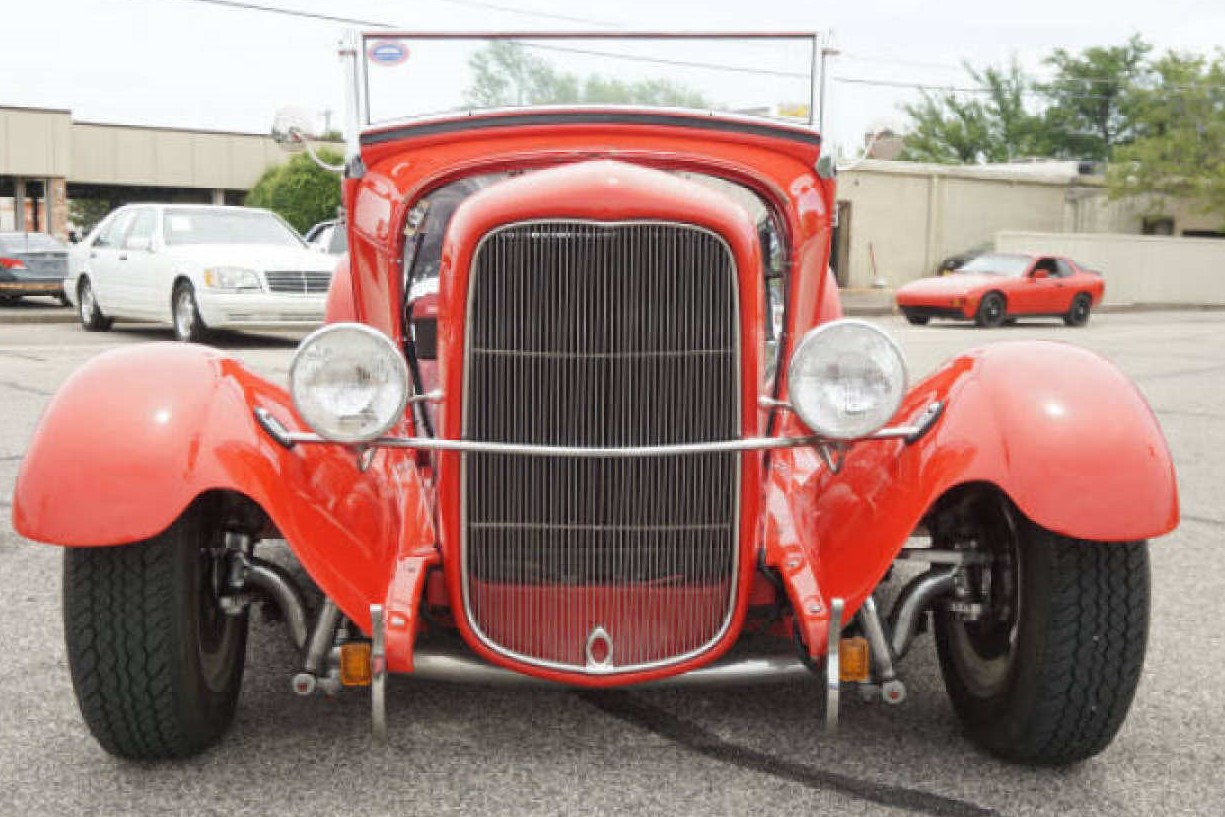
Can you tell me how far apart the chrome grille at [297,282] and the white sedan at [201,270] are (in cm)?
1

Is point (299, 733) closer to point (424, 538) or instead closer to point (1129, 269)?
point (424, 538)

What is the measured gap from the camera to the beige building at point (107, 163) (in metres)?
33.7

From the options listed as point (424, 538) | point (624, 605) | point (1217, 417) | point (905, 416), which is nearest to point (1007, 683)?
point (905, 416)

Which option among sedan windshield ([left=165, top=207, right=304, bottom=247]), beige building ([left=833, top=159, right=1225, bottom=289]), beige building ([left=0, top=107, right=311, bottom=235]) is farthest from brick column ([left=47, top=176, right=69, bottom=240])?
sedan windshield ([left=165, top=207, right=304, bottom=247])

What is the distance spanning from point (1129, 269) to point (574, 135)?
105 ft

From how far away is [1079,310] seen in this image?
2270 cm

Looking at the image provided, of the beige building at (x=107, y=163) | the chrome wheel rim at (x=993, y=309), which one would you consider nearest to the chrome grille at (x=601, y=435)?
the chrome wheel rim at (x=993, y=309)

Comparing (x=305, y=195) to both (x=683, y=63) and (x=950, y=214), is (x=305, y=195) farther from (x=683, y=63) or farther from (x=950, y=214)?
(x=683, y=63)

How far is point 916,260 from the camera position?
3297 cm

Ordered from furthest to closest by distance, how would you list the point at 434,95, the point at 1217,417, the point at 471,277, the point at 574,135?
the point at 1217,417 → the point at 434,95 → the point at 574,135 → the point at 471,277

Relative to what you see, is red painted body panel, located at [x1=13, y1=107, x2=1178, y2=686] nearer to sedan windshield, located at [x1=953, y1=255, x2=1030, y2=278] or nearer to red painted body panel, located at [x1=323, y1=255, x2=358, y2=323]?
red painted body panel, located at [x1=323, y1=255, x2=358, y2=323]

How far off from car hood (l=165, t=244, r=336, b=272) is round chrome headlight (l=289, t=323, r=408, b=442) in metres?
10.8

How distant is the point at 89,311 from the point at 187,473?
14.3 m

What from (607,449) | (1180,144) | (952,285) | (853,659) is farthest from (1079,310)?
(607,449)
